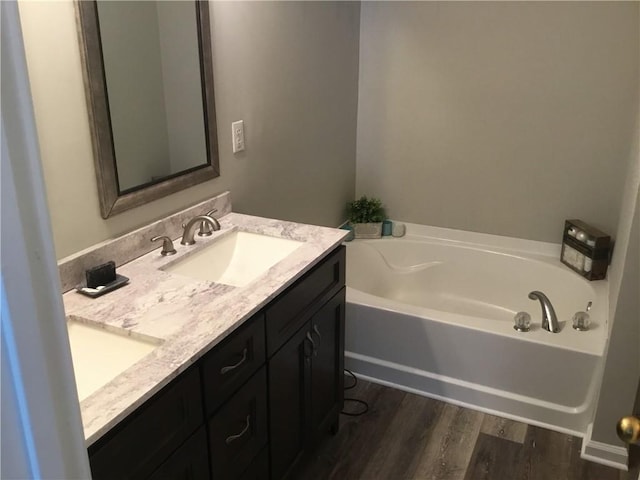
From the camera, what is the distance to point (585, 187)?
2893 millimetres

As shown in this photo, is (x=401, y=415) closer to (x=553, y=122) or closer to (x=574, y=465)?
(x=574, y=465)

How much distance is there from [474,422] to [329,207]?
4.26 feet

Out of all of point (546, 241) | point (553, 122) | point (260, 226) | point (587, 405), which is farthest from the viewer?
point (546, 241)

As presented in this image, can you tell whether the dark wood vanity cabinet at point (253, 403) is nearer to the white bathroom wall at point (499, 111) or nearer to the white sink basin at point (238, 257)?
the white sink basin at point (238, 257)

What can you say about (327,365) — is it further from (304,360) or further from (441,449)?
(441,449)

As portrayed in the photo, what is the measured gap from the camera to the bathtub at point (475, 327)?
7.64 ft

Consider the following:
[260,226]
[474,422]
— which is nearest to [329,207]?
[260,226]

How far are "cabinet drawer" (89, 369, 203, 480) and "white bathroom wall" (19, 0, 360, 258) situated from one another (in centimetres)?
58

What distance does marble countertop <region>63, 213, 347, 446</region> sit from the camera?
1119mm

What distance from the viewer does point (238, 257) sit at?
2049mm

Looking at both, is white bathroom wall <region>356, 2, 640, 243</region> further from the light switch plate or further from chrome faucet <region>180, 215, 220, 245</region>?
chrome faucet <region>180, 215, 220, 245</region>

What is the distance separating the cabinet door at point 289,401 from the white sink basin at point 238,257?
28 cm

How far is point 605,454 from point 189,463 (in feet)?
5.20

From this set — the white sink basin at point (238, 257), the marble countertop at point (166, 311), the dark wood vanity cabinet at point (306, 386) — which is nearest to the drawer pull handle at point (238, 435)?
the dark wood vanity cabinet at point (306, 386)
